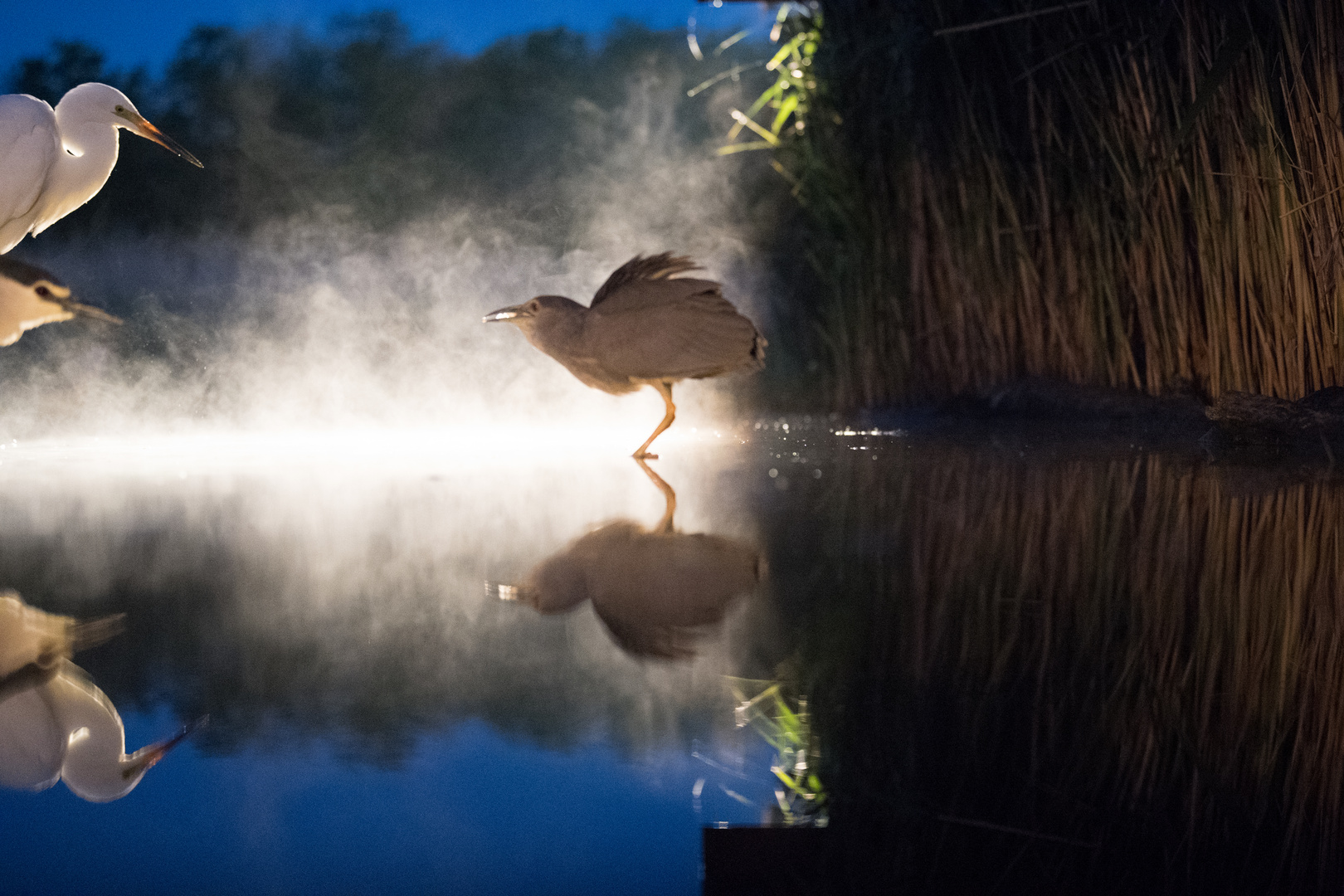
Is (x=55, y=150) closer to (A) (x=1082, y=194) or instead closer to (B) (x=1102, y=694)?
(A) (x=1082, y=194)

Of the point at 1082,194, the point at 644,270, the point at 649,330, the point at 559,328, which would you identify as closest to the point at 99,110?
the point at 559,328

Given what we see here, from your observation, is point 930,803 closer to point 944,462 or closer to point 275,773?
point 275,773

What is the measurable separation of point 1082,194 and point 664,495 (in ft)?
6.63

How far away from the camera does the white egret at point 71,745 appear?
64 centimetres

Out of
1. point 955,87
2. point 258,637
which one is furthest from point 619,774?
point 955,87

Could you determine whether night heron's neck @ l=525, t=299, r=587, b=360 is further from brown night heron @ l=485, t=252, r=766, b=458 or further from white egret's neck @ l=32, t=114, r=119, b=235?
white egret's neck @ l=32, t=114, r=119, b=235

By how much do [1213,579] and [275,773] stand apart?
1.00 metres

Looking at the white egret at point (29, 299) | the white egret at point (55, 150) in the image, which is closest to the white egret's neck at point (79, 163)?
the white egret at point (55, 150)

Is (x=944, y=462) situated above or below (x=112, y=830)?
above

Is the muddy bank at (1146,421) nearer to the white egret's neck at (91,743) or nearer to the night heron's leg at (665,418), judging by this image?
the night heron's leg at (665,418)

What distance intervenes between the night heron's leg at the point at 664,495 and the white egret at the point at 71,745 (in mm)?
897

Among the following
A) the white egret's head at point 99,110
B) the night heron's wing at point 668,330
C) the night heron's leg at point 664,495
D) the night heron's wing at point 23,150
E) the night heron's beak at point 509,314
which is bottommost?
the night heron's leg at point 664,495

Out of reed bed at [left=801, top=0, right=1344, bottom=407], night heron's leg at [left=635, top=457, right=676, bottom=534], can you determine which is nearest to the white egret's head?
night heron's leg at [left=635, top=457, right=676, bottom=534]

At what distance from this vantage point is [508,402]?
5.34m
